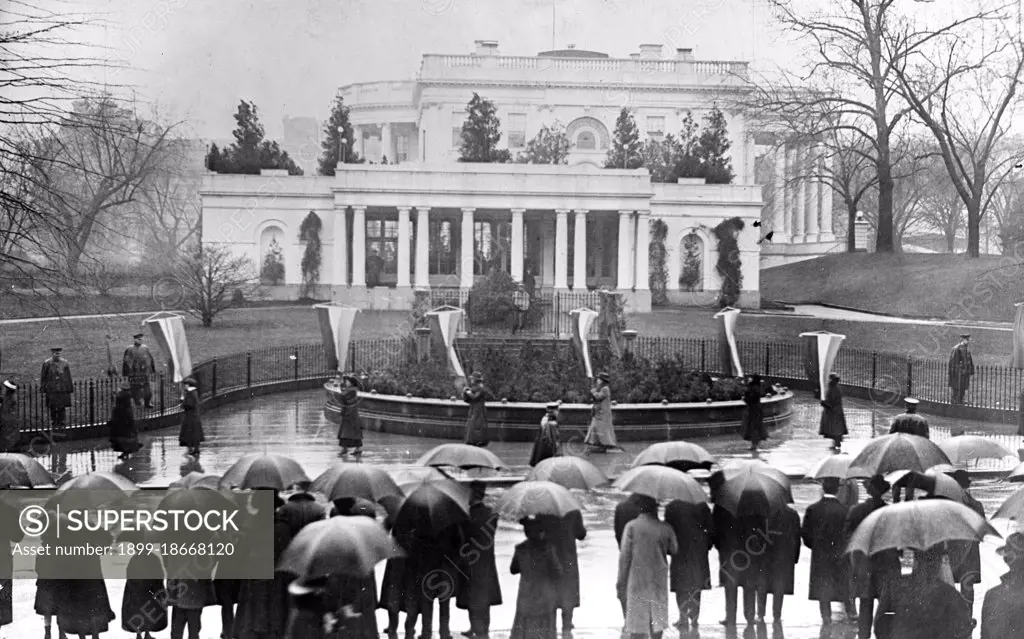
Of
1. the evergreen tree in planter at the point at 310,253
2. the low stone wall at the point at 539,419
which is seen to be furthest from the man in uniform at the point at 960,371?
the evergreen tree in planter at the point at 310,253

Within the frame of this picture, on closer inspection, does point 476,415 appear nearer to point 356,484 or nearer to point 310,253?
point 356,484

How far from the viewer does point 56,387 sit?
19.4 meters

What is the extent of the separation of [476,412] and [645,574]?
9357 millimetres

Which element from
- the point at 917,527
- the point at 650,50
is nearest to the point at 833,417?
the point at 917,527

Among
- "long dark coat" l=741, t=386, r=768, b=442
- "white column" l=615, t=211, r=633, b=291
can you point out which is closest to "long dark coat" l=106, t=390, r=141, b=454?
"long dark coat" l=741, t=386, r=768, b=442

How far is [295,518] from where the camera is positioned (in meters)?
8.49

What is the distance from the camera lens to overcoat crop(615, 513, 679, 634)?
28.1 ft

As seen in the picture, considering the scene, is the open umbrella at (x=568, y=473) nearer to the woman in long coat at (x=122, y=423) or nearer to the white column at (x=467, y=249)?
the woman in long coat at (x=122, y=423)

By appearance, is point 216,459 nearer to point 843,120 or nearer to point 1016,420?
point 1016,420

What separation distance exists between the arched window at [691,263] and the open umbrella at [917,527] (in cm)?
4629

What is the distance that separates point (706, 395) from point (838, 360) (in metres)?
11.2

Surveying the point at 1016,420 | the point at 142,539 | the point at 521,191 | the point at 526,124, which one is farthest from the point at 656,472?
the point at 526,124

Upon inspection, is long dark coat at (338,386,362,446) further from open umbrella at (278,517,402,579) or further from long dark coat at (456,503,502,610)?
open umbrella at (278,517,402,579)

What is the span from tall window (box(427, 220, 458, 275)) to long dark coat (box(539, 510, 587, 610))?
45.6 m
